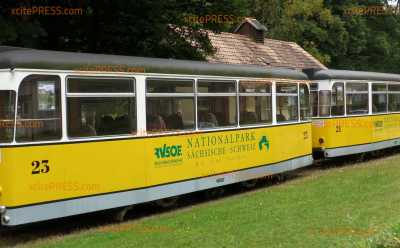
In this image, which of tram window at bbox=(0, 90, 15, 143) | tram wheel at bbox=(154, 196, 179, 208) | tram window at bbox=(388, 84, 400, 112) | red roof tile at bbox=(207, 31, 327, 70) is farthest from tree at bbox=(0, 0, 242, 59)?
red roof tile at bbox=(207, 31, 327, 70)

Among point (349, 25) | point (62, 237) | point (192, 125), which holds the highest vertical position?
point (349, 25)

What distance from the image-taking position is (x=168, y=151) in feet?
37.2

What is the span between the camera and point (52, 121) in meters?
9.23

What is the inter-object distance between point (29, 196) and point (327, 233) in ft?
13.3

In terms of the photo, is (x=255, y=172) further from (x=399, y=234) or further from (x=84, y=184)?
(x=399, y=234)

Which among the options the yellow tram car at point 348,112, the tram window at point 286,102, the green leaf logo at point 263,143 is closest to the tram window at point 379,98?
the yellow tram car at point 348,112

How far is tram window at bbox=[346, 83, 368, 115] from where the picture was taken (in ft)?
63.3

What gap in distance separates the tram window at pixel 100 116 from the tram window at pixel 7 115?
853 mm

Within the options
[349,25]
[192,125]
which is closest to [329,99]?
[192,125]

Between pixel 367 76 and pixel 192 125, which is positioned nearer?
pixel 192 125

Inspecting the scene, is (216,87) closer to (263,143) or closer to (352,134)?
(263,143)

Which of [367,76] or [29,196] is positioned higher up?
[367,76]

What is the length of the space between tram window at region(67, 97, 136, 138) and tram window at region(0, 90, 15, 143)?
85 centimetres

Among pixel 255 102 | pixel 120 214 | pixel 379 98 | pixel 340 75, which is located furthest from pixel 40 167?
pixel 379 98
